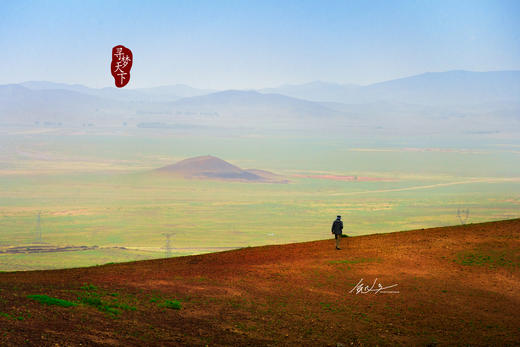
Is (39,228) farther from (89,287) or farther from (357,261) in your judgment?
(89,287)

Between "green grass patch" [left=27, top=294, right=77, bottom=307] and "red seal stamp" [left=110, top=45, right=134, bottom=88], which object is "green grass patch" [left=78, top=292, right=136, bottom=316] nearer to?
"green grass patch" [left=27, top=294, right=77, bottom=307]

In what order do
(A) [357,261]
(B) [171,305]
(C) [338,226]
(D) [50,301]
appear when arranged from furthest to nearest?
(C) [338,226]
(A) [357,261]
(B) [171,305]
(D) [50,301]

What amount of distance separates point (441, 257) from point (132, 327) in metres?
16.8

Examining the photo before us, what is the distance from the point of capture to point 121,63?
132 ft

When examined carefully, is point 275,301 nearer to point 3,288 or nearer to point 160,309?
point 160,309

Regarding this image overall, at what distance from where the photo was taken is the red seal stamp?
39844mm

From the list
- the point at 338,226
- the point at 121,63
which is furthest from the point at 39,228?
the point at 338,226

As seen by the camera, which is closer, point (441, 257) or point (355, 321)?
point (355, 321)

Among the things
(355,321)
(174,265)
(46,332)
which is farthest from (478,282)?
(46,332)

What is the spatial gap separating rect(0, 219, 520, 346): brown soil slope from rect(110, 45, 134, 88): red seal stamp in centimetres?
1461

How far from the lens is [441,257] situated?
30.1m

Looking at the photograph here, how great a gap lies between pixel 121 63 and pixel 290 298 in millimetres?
22532

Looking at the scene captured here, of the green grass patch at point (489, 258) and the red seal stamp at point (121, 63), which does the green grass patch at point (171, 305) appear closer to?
the green grass patch at point (489, 258)

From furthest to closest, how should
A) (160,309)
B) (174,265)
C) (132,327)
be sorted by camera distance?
(174,265) < (160,309) < (132,327)
